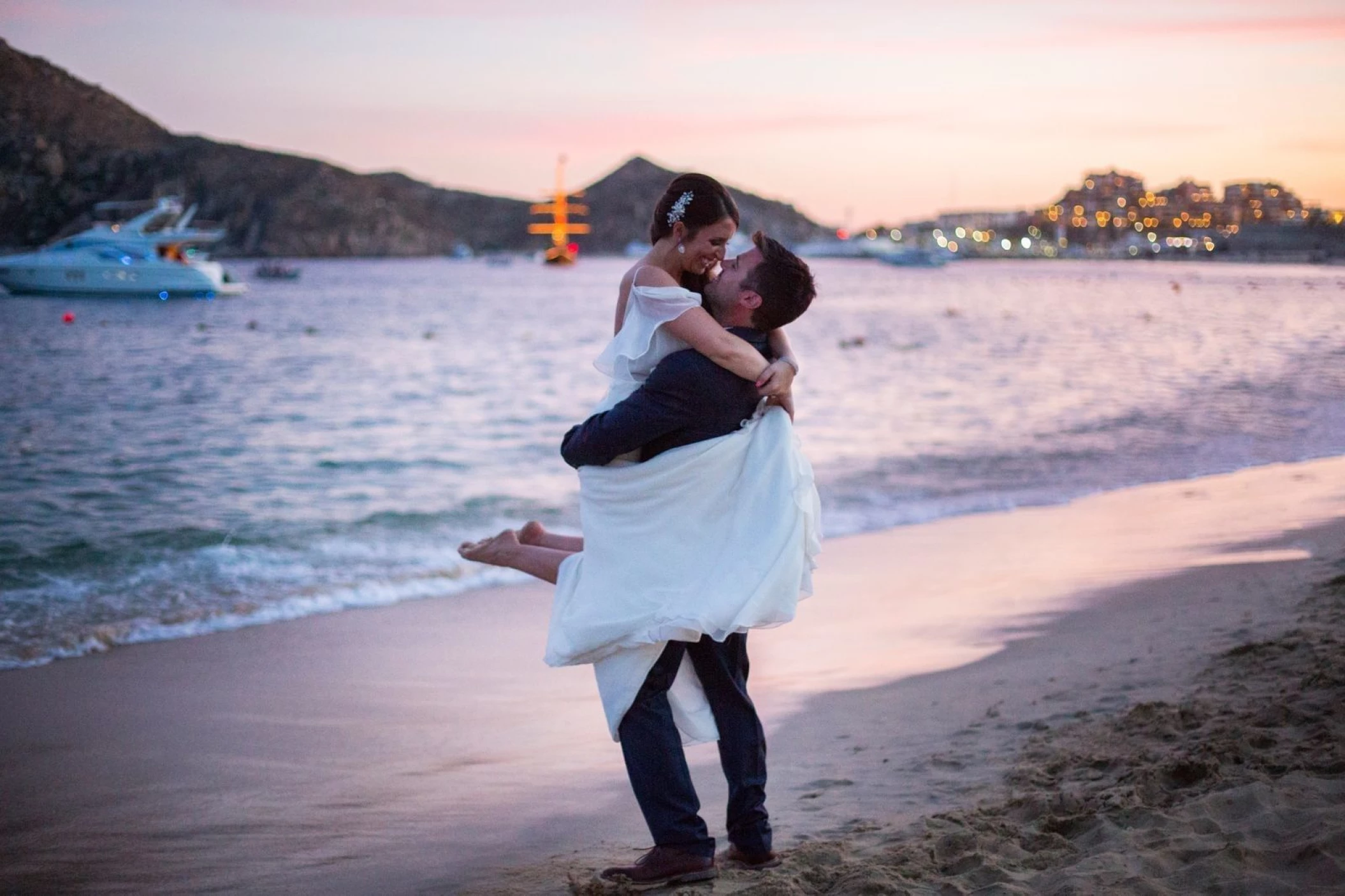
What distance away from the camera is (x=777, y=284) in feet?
11.3

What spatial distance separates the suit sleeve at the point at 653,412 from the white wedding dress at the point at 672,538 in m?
0.08

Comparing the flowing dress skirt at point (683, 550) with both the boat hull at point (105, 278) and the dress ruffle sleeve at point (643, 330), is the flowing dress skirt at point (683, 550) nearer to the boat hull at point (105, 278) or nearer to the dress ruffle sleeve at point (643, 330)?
the dress ruffle sleeve at point (643, 330)

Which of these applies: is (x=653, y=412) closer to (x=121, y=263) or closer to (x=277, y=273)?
(x=121, y=263)

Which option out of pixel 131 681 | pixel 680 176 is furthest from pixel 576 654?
pixel 131 681

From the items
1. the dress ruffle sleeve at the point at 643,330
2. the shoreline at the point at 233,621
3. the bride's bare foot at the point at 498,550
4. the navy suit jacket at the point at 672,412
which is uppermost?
the dress ruffle sleeve at the point at 643,330

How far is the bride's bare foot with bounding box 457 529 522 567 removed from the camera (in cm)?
382

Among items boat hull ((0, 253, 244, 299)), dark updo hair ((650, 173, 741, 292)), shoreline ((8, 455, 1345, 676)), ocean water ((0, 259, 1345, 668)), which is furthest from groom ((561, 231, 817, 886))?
boat hull ((0, 253, 244, 299))

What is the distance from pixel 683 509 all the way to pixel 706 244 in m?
0.78

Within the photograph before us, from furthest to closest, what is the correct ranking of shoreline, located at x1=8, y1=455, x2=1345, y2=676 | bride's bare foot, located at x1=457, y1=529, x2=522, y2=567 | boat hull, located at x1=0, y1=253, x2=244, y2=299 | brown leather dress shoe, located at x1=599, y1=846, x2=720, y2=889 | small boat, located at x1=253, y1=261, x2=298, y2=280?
small boat, located at x1=253, y1=261, x2=298, y2=280, boat hull, located at x1=0, y1=253, x2=244, y2=299, shoreline, located at x1=8, y1=455, x2=1345, y2=676, bride's bare foot, located at x1=457, y1=529, x2=522, y2=567, brown leather dress shoe, located at x1=599, y1=846, x2=720, y2=889

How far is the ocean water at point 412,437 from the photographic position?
9086 mm

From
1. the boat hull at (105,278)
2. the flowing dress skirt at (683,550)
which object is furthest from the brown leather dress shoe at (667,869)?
the boat hull at (105,278)

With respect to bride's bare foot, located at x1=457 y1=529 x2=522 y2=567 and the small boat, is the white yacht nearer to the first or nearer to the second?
the small boat

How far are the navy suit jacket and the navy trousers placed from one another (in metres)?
0.61

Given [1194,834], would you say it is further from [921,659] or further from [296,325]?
[296,325]
